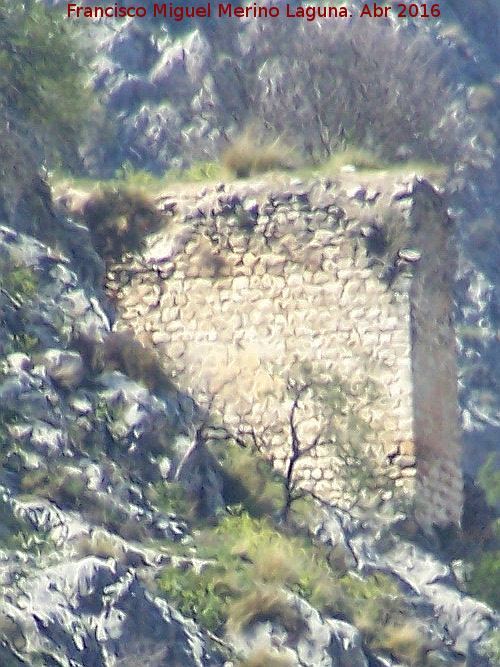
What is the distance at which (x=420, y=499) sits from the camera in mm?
15328

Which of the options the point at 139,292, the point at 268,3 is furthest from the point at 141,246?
the point at 268,3

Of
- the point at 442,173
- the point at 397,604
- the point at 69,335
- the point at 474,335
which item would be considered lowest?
the point at 474,335

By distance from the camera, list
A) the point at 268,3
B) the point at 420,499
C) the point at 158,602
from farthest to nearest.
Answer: the point at 268,3
the point at 420,499
the point at 158,602

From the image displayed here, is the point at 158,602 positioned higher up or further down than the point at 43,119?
further down

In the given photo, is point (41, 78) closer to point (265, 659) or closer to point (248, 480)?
point (248, 480)

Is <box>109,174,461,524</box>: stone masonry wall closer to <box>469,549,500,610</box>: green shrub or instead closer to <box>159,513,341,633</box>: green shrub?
<box>469,549,500,610</box>: green shrub

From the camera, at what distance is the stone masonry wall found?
601 inches

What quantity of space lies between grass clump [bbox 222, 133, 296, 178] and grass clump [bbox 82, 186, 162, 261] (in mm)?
706

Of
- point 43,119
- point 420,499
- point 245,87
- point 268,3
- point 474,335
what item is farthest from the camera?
point 268,3

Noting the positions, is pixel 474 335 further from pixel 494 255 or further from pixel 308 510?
pixel 308 510

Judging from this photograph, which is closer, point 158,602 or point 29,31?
point 158,602

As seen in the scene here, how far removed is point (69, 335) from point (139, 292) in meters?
1.41

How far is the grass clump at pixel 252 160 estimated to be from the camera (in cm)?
1606

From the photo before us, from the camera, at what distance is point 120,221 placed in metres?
16.0
